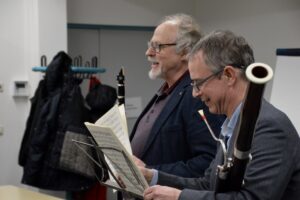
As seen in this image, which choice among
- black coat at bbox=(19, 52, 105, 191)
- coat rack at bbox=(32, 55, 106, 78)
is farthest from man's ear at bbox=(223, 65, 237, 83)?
coat rack at bbox=(32, 55, 106, 78)

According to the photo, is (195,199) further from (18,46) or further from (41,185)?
(18,46)

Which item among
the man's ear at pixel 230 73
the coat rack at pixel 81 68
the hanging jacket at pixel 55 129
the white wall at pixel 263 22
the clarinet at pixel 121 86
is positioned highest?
the white wall at pixel 263 22

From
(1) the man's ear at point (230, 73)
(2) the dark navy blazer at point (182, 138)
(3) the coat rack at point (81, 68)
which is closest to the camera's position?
(1) the man's ear at point (230, 73)

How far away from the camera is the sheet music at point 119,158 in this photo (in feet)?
4.83

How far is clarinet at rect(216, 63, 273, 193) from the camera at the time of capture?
99 cm

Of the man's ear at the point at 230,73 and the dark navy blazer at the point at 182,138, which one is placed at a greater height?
the man's ear at the point at 230,73

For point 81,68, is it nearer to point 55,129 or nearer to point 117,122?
point 55,129

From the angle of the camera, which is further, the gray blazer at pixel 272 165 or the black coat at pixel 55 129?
the black coat at pixel 55 129

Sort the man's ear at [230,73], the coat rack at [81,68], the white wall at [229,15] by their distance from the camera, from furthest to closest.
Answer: the white wall at [229,15]
the coat rack at [81,68]
the man's ear at [230,73]

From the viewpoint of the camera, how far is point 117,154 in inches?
60.5

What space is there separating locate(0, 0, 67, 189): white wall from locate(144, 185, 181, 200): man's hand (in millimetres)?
2596

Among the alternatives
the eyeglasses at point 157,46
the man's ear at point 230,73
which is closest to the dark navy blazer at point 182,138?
the eyeglasses at point 157,46

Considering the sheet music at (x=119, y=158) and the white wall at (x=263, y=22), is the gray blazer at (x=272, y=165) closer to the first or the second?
the sheet music at (x=119, y=158)

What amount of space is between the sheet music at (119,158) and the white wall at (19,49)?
93.6 inches
